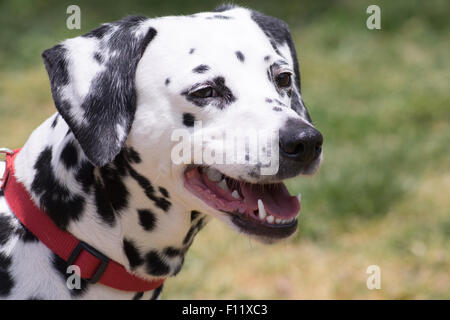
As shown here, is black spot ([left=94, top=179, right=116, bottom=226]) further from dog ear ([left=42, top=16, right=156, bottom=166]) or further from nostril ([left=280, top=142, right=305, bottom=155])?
nostril ([left=280, top=142, right=305, bottom=155])

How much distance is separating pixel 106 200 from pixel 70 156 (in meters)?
0.20

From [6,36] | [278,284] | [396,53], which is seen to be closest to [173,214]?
[278,284]

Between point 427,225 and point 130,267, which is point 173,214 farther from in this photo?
point 427,225

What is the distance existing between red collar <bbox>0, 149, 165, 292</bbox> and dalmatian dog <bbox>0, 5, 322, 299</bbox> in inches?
1.0

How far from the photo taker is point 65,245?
2.31m

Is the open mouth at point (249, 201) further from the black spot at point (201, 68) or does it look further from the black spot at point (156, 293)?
the black spot at point (156, 293)

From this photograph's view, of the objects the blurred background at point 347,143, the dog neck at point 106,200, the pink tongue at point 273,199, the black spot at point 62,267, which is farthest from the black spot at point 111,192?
the blurred background at point 347,143

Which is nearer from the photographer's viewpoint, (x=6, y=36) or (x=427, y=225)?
(x=427, y=225)

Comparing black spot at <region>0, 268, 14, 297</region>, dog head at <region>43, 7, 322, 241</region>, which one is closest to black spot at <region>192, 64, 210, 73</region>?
dog head at <region>43, 7, 322, 241</region>

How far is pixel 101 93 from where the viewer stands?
2320mm

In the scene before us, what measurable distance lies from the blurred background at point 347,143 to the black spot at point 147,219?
1442 millimetres

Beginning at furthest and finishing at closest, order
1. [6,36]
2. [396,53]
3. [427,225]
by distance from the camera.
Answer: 1. [6,36]
2. [396,53]
3. [427,225]

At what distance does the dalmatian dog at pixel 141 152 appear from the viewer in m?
2.29
